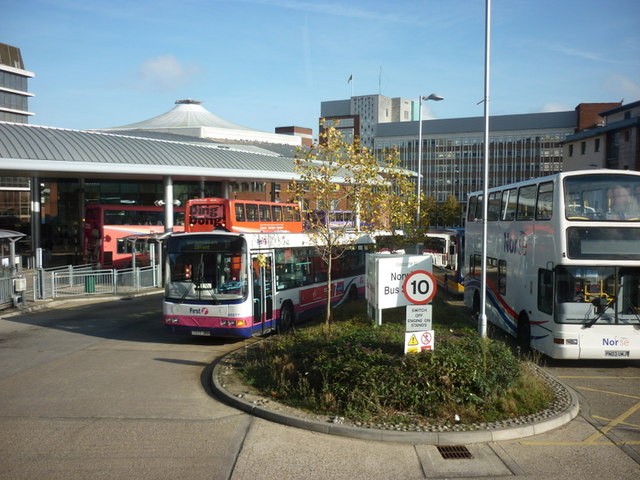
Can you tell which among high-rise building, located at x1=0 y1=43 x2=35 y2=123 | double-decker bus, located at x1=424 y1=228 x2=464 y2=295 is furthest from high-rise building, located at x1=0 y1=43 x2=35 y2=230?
double-decker bus, located at x1=424 y1=228 x2=464 y2=295

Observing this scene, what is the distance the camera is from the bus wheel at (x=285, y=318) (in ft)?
54.2

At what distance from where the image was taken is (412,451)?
25.6 feet

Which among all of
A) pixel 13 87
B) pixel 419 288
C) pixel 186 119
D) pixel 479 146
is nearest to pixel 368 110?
pixel 479 146

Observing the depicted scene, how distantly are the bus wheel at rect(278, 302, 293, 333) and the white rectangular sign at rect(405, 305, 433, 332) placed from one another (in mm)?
7070

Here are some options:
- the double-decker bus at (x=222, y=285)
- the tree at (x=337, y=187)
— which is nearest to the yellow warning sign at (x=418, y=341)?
the tree at (x=337, y=187)

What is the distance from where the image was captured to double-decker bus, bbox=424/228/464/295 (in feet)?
90.4

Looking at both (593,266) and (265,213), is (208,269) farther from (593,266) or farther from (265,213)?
(265,213)

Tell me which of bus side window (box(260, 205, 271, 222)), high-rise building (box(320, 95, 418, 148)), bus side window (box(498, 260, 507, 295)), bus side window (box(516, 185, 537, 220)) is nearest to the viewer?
bus side window (box(516, 185, 537, 220))

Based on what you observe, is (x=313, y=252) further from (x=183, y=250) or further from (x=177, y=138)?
(x=177, y=138)

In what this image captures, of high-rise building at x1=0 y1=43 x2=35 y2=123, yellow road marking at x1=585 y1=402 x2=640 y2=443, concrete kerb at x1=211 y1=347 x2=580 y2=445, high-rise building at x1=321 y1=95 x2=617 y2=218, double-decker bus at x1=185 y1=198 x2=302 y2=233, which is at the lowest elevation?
yellow road marking at x1=585 y1=402 x2=640 y2=443

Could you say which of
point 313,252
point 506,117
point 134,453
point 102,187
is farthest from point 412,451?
point 506,117

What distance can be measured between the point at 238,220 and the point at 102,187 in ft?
87.2

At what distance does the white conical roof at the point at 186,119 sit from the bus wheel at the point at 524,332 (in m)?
79.2

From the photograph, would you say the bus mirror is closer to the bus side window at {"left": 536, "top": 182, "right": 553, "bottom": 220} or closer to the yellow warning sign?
the bus side window at {"left": 536, "top": 182, "right": 553, "bottom": 220}
